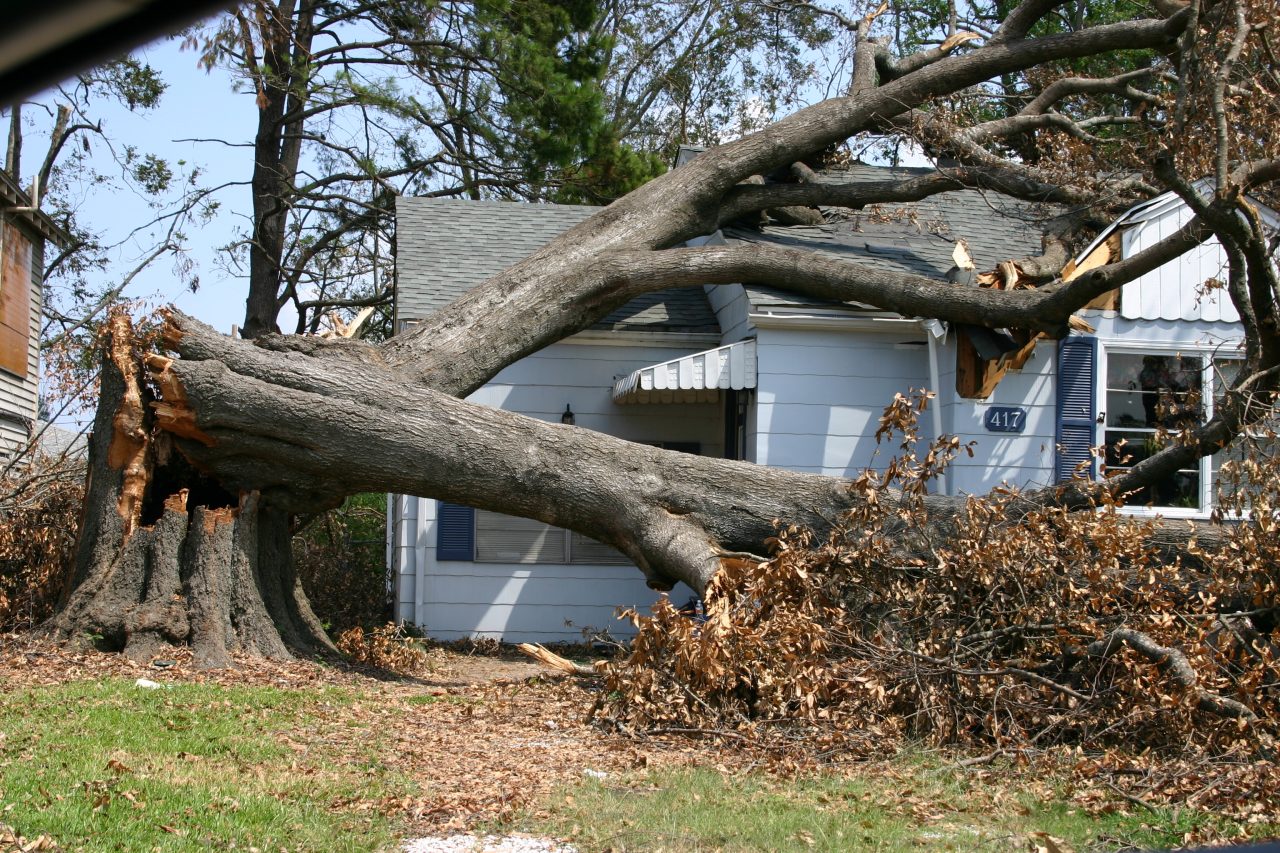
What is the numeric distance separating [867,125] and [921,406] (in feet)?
21.0

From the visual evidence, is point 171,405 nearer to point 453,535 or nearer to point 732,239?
point 453,535

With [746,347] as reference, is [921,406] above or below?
below

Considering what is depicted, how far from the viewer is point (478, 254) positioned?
47.1ft

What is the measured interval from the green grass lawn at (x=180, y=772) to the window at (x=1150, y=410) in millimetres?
7319

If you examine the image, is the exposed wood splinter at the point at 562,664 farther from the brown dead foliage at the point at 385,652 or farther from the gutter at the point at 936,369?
the gutter at the point at 936,369

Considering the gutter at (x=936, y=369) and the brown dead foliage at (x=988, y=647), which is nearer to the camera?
the brown dead foliage at (x=988, y=647)

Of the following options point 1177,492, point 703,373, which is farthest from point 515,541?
point 1177,492

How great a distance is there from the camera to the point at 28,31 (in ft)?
6.18

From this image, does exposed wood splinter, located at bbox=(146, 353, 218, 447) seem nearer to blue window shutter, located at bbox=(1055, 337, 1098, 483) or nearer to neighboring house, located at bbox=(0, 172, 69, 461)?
blue window shutter, located at bbox=(1055, 337, 1098, 483)

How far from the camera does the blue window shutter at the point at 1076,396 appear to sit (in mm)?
11141

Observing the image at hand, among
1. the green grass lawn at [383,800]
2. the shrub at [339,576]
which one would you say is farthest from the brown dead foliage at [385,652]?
the shrub at [339,576]

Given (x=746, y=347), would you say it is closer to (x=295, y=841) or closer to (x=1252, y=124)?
(x=1252, y=124)

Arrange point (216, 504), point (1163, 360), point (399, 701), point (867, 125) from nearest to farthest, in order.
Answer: point (399, 701) < point (216, 504) < point (1163, 360) < point (867, 125)

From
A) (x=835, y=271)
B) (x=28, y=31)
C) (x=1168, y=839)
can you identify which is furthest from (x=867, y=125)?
(x=28, y=31)
